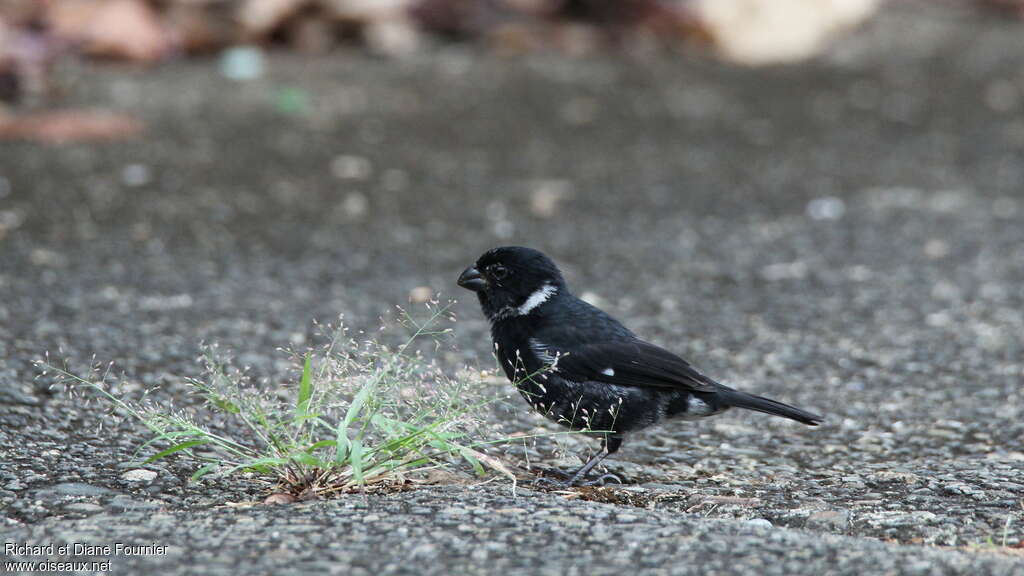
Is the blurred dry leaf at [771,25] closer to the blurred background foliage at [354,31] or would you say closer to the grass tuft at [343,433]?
the blurred background foliage at [354,31]

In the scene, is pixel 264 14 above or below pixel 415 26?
below

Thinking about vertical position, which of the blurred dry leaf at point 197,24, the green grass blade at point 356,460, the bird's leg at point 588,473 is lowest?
the green grass blade at point 356,460

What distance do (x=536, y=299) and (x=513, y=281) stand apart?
98mm

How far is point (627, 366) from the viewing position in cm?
358

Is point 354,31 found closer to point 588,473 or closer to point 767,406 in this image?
point 588,473

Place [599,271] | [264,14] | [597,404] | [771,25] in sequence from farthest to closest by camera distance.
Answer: [771,25]
[264,14]
[599,271]
[597,404]

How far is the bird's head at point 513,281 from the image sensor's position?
3.83m

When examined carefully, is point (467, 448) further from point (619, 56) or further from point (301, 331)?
point (619, 56)

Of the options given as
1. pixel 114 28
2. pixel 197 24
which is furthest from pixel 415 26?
pixel 114 28

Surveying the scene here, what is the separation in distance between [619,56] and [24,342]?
6.03m

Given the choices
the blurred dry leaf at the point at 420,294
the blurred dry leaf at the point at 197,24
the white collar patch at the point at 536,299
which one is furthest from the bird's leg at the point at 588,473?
the blurred dry leaf at the point at 197,24

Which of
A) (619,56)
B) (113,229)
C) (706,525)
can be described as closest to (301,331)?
(113,229)

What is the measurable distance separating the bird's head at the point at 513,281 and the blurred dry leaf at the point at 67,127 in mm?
3935

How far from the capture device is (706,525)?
288 centimetres
